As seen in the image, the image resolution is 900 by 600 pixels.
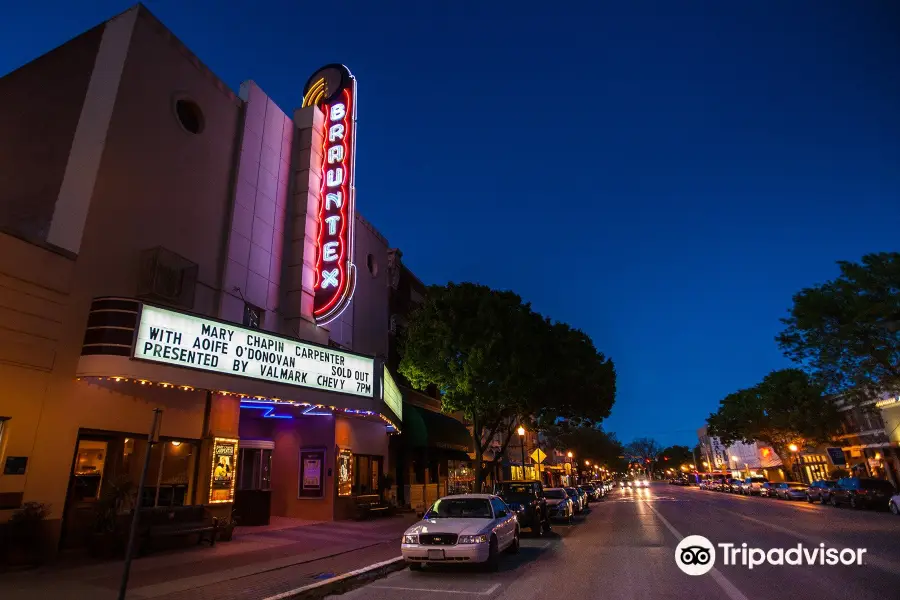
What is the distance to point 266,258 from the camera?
18938 millimetres

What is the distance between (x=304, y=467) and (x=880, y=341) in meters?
29.7

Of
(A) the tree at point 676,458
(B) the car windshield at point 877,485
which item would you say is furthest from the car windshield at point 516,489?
(A) the tree at point 676,458

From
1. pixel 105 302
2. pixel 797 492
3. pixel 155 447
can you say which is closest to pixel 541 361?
pixel 155 447

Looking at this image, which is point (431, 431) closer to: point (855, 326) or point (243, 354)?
point (243, 354)

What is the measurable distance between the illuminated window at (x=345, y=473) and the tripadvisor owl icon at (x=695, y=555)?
43.3 feet

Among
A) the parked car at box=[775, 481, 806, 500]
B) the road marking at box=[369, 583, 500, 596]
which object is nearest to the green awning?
the road marking at box=[369, 583, 500, 596]

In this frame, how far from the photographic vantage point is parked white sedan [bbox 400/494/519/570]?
10312 mm

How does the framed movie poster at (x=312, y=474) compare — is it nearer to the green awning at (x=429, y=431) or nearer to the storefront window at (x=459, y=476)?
the green awning at (x=429, y=431)

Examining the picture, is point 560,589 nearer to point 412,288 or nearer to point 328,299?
point 328,299

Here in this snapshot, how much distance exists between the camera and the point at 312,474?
21.5 m

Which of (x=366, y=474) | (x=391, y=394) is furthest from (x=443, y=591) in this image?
(x=366, y=474)

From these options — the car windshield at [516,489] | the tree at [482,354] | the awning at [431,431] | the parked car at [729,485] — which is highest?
the tree at [482,354]

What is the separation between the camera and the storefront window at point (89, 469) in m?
12.7

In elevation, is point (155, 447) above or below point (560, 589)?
above
